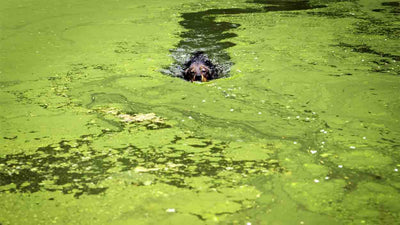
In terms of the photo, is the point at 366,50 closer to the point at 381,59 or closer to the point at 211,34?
the point at 381,59

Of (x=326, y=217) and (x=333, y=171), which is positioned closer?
(x=326, y=217)

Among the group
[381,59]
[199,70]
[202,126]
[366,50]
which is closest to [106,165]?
[202,126]

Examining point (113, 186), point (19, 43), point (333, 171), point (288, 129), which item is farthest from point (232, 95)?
point (19, 43)

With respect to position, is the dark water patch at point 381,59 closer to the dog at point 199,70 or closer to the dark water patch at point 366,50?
the dark water patch at point 366,50

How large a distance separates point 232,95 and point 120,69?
1.37 m

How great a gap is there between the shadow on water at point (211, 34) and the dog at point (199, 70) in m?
0.07

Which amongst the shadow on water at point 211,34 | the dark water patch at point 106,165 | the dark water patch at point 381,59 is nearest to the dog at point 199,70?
the shadow on water at point 211,34

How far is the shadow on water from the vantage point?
15.9ft

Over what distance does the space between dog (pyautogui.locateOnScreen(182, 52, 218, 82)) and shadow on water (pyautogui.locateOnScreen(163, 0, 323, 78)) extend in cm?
7

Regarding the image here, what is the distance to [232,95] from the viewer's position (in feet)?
12.4

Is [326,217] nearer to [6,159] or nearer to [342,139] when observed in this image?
[342,139]

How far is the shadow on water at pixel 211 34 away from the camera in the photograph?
15.9ft

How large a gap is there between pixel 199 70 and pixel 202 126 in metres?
1.27

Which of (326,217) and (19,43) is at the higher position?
(19,43)
